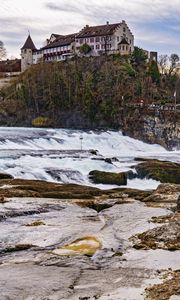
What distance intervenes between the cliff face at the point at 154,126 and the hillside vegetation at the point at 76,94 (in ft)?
8.23

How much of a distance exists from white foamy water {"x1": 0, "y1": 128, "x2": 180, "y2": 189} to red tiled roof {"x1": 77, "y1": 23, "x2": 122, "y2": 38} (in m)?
49.4

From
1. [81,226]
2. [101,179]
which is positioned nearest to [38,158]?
[101,179]

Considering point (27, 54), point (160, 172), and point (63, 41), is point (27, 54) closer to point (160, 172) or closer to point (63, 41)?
point (63, 41)

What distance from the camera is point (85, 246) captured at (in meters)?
18.0

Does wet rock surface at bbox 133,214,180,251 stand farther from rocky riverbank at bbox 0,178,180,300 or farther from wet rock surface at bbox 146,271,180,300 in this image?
wet rock surface at bbox 146,271,180,300

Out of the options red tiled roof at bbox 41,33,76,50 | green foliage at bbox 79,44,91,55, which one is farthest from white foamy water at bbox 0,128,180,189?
red tiled roof at bbox 41,33,76,50

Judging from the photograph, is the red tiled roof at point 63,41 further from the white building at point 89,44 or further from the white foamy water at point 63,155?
the white foamy water at point 63,155

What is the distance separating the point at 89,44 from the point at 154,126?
41.6m

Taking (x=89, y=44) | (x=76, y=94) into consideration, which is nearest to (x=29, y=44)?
(x=89, y=44)

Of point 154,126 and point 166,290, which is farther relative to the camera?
point 154,126

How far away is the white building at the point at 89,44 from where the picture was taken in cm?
11425

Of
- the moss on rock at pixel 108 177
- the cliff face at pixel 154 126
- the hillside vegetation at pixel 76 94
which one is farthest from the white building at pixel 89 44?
the moss on rock at pixel 108 177

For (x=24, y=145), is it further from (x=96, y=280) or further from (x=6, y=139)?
(x=96, y=280)

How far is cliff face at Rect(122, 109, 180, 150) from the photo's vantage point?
77.3 meters
